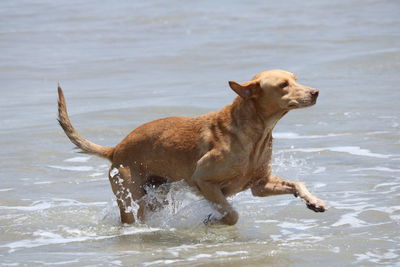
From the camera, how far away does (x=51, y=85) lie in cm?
1537

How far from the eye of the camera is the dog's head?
7430 millimetres

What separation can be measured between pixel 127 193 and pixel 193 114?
4598 mm

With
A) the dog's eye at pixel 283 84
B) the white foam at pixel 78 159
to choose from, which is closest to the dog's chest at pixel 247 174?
the dog's eye at pixel 283 84

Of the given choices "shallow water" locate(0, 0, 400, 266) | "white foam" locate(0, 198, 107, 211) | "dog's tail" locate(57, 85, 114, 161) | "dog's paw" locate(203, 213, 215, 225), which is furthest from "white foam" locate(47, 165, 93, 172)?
"dog's paw" locate(203, 213, 215, 225)

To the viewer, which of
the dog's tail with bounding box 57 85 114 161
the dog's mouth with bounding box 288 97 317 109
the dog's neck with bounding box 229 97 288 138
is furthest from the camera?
the dog's tail with bounding box 57 85 114 161

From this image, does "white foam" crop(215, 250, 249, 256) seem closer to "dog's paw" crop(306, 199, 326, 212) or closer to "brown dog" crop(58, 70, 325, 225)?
"brown dog" crop(58, 70, 325, 225)

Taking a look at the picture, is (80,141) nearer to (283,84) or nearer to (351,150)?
(283,84)

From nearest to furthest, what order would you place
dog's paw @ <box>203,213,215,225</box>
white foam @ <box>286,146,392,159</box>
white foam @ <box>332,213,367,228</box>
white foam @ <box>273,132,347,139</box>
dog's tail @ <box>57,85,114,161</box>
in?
1. dog's paw @ <box>203,213,215,225</box>
2. white foam @ <box>332,213,367,228</box>
3. dog's tail @ <box>57,85,114,161</box>
4. white foam @ <box>286,146,392,159</box>
5. white foam @ <box>273,132,347,139</box>

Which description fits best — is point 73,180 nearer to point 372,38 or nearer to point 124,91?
point 124,91

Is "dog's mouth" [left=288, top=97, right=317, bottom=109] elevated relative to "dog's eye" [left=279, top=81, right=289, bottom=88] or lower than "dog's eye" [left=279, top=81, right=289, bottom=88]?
lower

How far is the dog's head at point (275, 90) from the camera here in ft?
24.4

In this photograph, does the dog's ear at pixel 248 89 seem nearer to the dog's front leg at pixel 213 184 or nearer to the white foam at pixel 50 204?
the dog's front leg at pixel 213 184

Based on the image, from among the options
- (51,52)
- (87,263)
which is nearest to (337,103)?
(87,263)

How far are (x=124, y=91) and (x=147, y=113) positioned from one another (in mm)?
1848
